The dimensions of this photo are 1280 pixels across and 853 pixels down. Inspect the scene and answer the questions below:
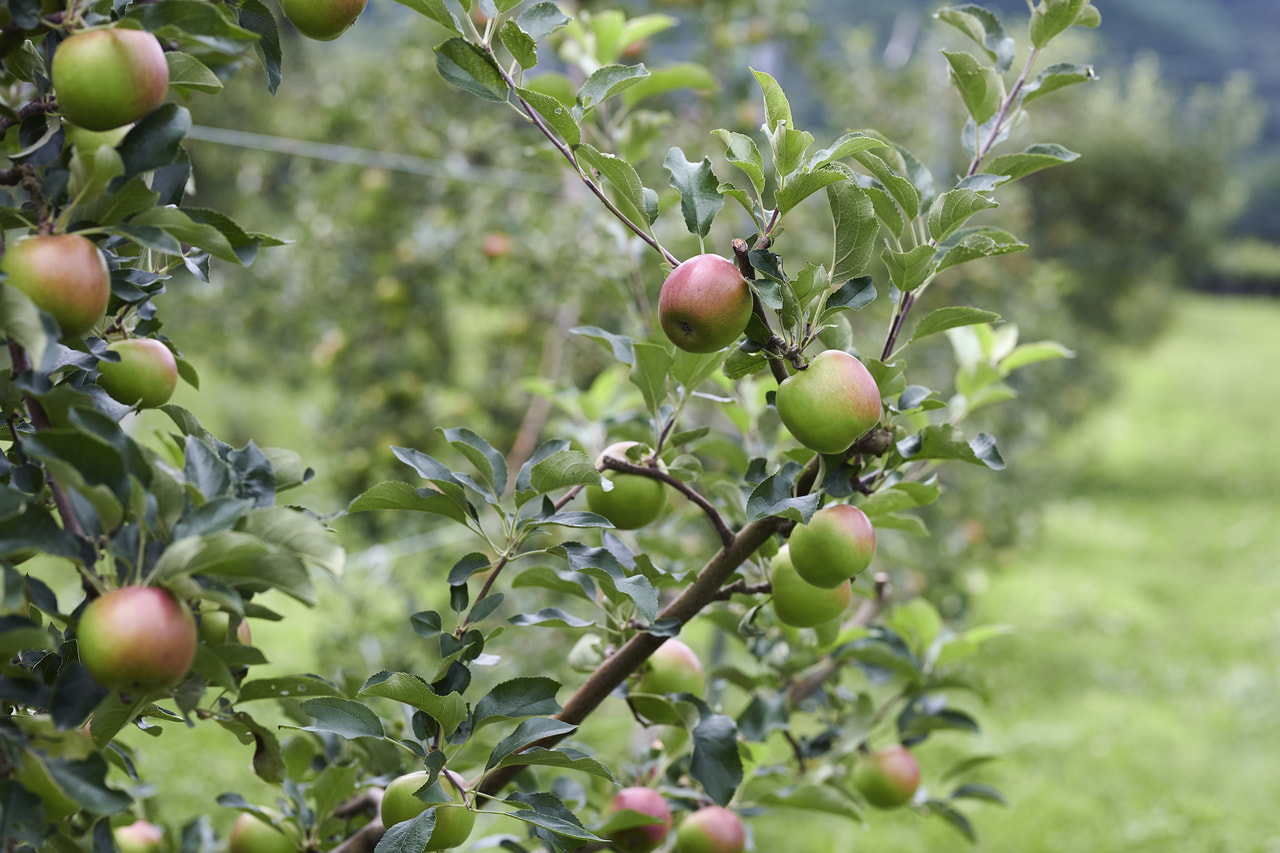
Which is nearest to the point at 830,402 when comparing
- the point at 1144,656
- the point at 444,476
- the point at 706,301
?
the point at 706,301

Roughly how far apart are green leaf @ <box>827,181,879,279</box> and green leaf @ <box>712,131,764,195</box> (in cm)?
5

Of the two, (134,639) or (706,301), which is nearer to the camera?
(134,639)

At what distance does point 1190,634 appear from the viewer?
3.74m

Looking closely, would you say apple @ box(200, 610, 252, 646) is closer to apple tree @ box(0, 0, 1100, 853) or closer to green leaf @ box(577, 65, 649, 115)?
apple tree @ box(0, 0, 1100, 853)

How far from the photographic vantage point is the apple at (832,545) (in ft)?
1.70

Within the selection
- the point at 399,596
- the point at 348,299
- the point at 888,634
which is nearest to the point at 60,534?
the point at 888,634

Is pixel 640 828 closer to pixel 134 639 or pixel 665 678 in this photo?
pixel 665 678

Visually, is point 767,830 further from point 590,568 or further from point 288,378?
point 590,568

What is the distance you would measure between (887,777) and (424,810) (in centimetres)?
46

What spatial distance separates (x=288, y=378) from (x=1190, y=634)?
10.7ft

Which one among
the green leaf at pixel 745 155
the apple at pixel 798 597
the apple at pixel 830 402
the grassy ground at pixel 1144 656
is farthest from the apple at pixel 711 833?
the grassy ground at pixel 1144 656

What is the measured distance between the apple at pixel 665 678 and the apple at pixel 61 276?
39 centimetres

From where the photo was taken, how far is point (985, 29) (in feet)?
2.05

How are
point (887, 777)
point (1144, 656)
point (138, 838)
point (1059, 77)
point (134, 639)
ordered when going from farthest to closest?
point (1144, 656)
point (887, 777)
point (138, 838)
point (1059, 77)
point (134, 639)
